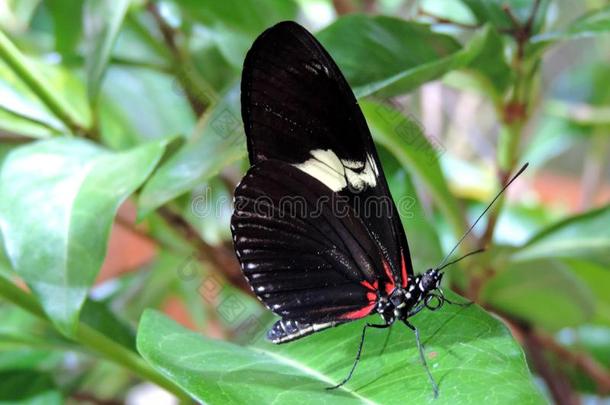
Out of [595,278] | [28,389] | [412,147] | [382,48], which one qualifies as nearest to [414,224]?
[412,147]

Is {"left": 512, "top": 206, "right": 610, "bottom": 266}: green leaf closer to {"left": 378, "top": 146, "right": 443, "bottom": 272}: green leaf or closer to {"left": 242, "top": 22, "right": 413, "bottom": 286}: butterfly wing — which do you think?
{"left": 378, "top": 146, "right": 443, "bottom": 272}: green leaf

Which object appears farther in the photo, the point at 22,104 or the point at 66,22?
the point at 66,22

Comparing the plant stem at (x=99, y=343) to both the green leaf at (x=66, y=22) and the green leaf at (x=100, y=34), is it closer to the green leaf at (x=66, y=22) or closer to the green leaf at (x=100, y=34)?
the green leaf at (x=100, y=34)

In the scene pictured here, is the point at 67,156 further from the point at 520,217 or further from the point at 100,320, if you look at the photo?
the point at 520,217

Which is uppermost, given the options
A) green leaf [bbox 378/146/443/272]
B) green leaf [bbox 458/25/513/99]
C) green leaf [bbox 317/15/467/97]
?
green leaf [bbox 317/15/467/97]

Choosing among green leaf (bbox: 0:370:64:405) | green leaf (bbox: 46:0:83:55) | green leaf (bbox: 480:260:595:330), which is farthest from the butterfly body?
green leaf (bbox: 46:0:83:55)

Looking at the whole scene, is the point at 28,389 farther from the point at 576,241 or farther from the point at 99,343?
the point at 576,241

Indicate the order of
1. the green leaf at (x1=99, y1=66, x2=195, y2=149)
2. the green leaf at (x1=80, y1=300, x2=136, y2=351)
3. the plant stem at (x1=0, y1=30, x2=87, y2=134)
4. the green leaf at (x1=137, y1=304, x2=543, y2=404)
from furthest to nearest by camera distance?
1. the green leaf at (x1=99, y1=66, x2=195, y2=149)
2. the green leaf at (x1=80, y1=300, x2=136, y2=351)
3. the plant stem at (x1=0, y1=30, x2=87, y2=134)
4. the green leaf at (x1=137, y1=304, x2=543, y2=404)
